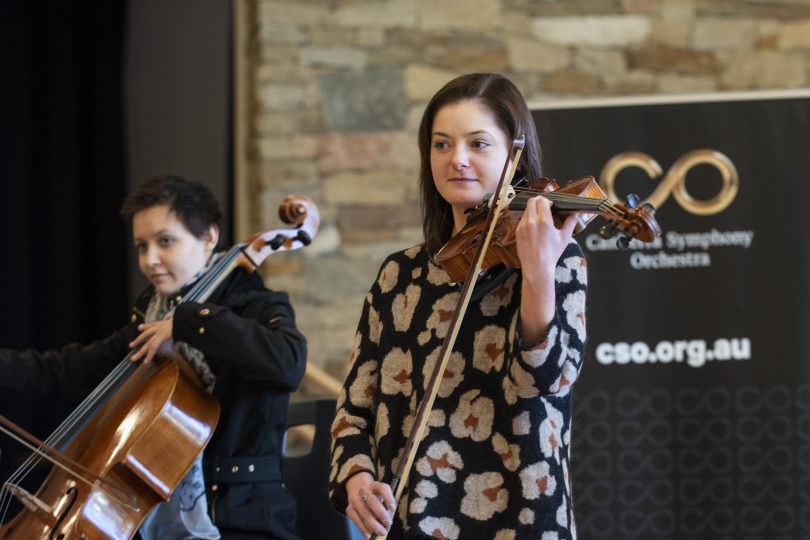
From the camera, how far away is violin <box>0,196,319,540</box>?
1.91m

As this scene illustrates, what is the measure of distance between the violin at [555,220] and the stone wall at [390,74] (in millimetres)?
2230

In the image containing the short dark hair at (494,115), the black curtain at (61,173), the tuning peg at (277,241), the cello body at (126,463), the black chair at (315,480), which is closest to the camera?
the short dark hair at (494,115)

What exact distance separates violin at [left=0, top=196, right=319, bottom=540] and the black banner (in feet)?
4.28

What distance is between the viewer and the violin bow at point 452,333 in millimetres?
1356

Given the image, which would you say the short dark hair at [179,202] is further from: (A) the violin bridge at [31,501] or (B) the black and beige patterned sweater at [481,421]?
(B) the black and beige patterned sweater at [481,421]

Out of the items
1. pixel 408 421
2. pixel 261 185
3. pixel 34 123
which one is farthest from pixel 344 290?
pixel 408 421

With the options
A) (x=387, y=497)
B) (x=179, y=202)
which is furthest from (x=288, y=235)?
(x=387, y=497)

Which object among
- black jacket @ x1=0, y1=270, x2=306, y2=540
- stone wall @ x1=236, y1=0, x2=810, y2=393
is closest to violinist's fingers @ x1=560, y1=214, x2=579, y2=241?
black jacket @ x1=0, y1=270, x2=306, y2=540

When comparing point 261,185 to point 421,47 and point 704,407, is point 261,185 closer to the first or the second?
point 421,47

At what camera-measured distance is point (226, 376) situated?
2.26m

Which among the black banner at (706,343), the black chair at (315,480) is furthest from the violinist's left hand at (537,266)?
the black banner at (706,343)

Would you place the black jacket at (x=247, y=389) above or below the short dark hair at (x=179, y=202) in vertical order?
below

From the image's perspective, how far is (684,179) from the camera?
3016 mm

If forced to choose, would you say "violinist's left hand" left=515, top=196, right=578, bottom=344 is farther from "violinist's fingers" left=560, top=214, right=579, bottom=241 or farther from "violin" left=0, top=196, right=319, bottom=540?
"violin" left=0, top=196, right=319, bottom=540
